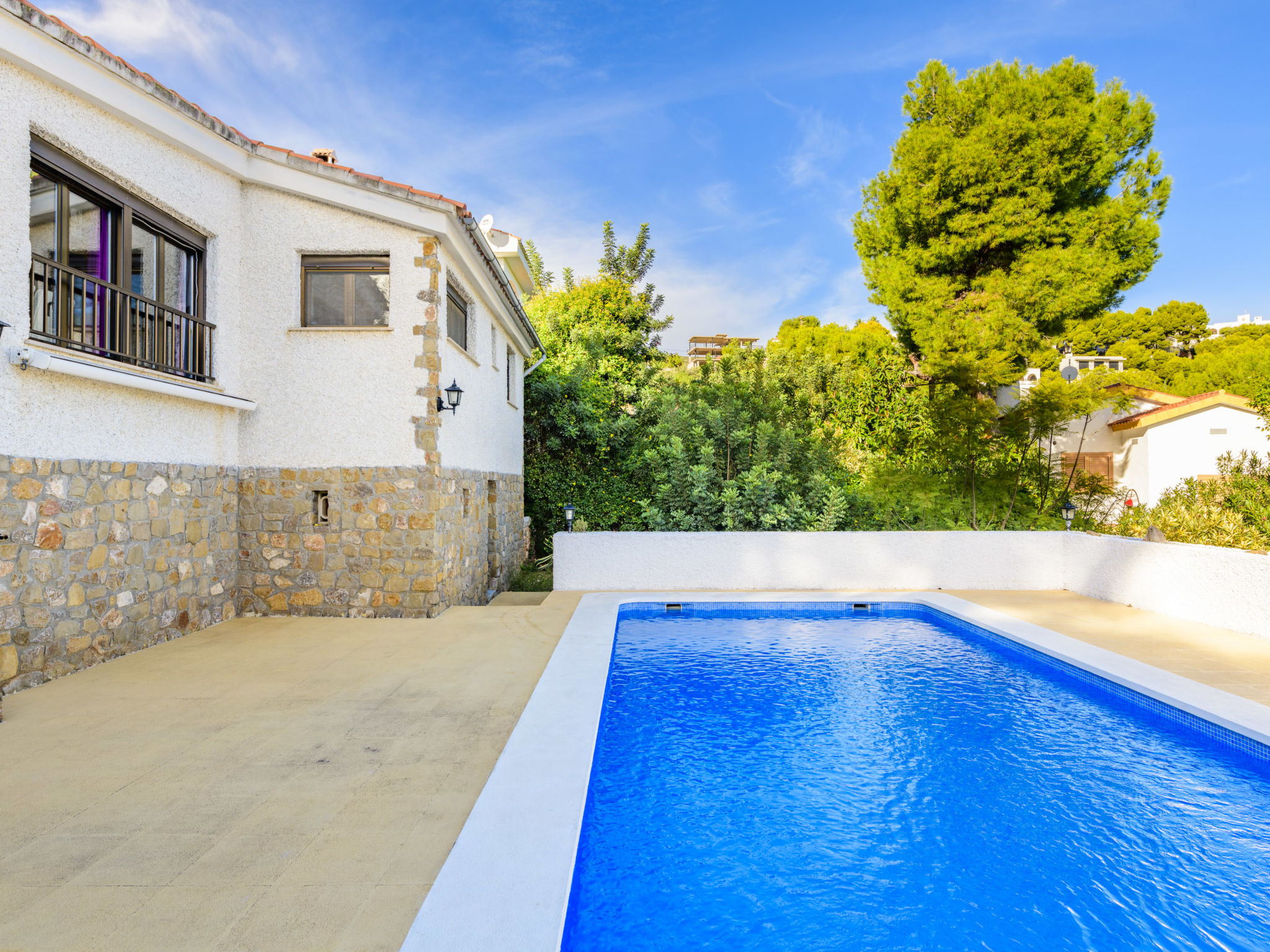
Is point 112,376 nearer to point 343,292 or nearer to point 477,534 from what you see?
point 343,292

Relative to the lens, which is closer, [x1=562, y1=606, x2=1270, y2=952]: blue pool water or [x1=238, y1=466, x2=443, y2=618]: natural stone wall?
[x1=562, y1=606, x2=1270, y2=952]: blue pool water

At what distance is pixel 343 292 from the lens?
916 cm

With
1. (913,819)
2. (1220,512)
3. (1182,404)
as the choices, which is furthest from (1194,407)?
(913,819)

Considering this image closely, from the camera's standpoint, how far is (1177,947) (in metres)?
3.35

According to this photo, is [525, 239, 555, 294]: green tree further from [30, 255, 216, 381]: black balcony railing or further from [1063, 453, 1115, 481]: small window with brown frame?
[1063, 453, 1115, 481]: small window with brown frame

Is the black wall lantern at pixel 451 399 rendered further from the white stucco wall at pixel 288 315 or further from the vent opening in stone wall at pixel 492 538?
the vent opening in stone wall at pixel 492 538

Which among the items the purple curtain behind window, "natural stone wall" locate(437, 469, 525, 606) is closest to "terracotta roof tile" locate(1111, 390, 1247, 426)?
"natural stone wall" locate(437, 469, 525, 606)

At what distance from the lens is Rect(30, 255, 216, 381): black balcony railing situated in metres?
6.39

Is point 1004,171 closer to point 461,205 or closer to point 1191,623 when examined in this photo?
point 1191,623

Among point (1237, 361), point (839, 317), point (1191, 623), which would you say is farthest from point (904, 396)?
point (1237, 361)

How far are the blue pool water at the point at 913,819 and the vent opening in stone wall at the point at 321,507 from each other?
15.2 ft

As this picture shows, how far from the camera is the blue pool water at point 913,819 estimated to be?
3.48 metres

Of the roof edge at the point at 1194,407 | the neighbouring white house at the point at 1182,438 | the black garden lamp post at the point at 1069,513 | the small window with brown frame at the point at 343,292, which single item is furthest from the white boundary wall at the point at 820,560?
the roof edge at the point at 1194,407

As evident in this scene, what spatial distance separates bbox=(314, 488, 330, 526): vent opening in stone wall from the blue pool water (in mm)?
4624
